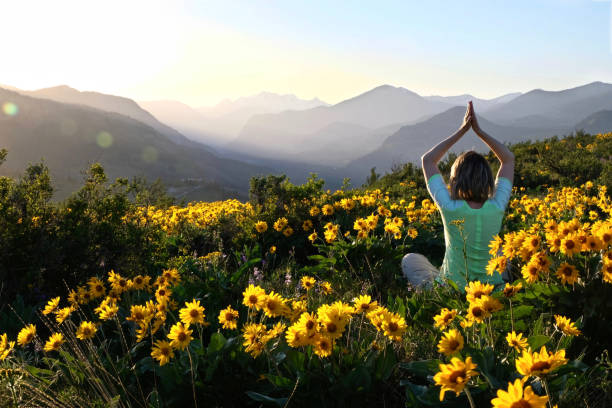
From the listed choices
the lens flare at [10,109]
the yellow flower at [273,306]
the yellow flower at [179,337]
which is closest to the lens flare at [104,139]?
the lens flare at [10,109]

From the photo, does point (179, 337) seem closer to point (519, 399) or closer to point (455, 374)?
point (455, 374)

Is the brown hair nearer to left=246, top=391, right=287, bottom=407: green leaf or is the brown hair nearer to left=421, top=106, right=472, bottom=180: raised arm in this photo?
left=421, top=106, right=472, bottom=180: raised arm

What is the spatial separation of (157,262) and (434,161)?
3512 mm

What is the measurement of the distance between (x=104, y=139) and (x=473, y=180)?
127 meters

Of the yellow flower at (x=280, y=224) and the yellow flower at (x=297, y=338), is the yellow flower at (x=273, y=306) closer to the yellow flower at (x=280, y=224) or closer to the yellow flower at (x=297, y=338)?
the yellow flower at (x=297, y=338)

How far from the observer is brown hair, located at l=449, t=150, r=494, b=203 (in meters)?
3.54

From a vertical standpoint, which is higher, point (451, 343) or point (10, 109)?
point (10, 109)

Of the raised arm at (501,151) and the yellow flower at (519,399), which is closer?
the yellow flower at (519,399)

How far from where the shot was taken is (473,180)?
3.54 meters

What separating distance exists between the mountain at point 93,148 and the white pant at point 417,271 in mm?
70686

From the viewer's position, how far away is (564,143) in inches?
578

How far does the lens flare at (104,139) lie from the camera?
4333 inches

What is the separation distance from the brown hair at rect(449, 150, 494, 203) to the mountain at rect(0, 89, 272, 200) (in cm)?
7131

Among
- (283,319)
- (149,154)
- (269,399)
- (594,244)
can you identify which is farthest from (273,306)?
(149,154)
